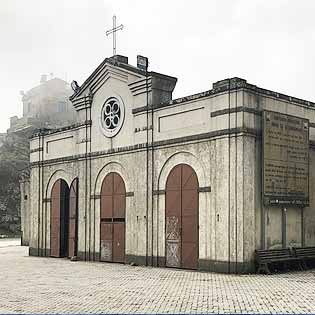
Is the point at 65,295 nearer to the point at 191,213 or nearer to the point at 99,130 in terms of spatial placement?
the point at 191,213

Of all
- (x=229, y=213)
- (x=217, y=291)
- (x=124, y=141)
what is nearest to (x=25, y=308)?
(x=217, y=291)

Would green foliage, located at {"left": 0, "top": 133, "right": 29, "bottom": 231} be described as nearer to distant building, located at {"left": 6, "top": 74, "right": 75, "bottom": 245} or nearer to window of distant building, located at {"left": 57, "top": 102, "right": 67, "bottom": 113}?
distant building, located at {"left": 6, "top": 74, "right": 75, "bottom": 245}

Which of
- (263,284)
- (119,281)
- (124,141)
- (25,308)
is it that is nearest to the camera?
(25,308)

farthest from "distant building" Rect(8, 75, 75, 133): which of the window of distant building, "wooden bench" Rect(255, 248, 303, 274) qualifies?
"wooden bench" Rect(255, 248, 303, 274)

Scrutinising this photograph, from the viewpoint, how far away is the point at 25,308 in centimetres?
1292

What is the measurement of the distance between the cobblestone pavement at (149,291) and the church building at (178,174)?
5.28 ft

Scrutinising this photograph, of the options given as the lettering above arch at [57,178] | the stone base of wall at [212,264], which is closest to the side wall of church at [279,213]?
the stone base of wall at [212,264]

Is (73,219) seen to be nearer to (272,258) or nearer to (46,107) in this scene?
(272,258)

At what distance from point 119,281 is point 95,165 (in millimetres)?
9644

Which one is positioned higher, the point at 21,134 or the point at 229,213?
the point at 21,134

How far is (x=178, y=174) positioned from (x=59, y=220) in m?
9.34

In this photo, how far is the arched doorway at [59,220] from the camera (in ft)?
94.0

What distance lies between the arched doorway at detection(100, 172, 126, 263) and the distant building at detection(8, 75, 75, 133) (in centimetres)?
7400

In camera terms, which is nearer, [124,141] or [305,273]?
[305,273]
